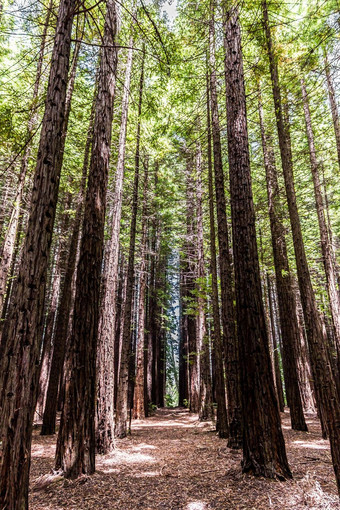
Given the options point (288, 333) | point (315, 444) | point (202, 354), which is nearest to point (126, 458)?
point (315, 444)

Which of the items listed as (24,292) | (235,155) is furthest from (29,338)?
(235,155)

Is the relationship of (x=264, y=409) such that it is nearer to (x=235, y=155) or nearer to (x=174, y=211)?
(x=235, y=155)

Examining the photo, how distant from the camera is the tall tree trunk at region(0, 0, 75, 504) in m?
2.55

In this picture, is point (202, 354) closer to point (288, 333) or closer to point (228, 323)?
point (288, 333)

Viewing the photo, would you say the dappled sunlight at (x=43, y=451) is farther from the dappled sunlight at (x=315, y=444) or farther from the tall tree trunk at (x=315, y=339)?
the tall tree trunk at (x=315, y=339)

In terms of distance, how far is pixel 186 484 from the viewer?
4605 mm

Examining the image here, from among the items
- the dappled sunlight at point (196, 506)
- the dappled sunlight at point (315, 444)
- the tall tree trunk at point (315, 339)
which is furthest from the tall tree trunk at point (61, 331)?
the dappled sunlight at point (315, 444)

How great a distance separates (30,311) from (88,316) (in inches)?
93.7

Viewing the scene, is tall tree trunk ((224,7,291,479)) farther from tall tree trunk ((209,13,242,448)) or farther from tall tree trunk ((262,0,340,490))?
tall tree trunk ((209,13,242,448))

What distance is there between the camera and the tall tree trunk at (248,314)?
14.3 feet

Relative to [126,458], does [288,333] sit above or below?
above

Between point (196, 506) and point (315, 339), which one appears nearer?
point (196, 506)

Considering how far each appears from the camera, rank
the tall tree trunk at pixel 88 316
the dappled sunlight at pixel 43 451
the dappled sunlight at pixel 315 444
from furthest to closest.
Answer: the dappled sunlight at pixel 315 444 → the dappled sunlight at pixel 43 451 → the tall tree trunk at pixel 88 316

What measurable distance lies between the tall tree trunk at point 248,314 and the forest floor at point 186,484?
1.20 ft
